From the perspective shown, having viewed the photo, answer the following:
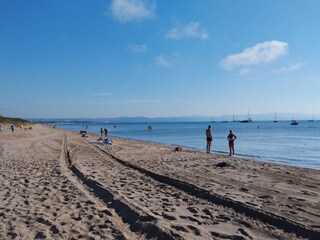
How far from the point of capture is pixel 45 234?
5.71 meters

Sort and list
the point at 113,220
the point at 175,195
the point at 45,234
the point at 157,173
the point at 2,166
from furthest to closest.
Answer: the point at 2,166 < the point at 157,173 < the point at 175,195 < the point at 113,220 < the point at 45,234

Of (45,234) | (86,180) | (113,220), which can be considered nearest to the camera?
(45,234)

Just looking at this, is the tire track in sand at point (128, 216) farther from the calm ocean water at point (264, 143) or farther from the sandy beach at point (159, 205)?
the calm ocean water at point (264, 143)

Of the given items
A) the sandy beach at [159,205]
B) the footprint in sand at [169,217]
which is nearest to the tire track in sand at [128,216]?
the sandy beach at [159,205]

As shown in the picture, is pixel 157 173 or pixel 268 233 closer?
pixel 268 233

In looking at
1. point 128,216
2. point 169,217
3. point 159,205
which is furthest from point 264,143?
point 128,216

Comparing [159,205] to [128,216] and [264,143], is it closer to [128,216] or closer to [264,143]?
[128,216]

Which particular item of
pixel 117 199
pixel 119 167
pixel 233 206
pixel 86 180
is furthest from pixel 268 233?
pixel 119 167

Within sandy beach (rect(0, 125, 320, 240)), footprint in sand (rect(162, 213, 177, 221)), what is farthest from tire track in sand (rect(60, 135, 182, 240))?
footprint in sand (rect(162, 213, 177, 221))

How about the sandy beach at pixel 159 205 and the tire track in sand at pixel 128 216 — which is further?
the sandy beach at pixel 159 205

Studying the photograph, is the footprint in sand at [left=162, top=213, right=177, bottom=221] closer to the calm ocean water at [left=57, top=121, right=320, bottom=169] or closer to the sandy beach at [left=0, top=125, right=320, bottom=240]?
the sandy beach at [left=0, top=125, right=320, bottom=240]

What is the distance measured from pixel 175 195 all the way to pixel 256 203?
215 cm

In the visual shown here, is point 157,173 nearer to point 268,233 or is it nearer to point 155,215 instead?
point 155,215

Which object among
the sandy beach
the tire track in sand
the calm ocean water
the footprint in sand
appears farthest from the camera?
the calm ocean water
